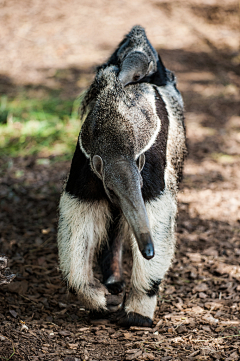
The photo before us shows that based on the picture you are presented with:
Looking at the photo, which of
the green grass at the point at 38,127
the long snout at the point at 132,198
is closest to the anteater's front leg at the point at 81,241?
the long snout at the point at 132,198

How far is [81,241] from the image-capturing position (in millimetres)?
3418

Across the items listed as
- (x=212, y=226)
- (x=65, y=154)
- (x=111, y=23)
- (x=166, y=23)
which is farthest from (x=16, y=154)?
(x=166, y=23)

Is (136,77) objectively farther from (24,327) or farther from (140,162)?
(24,327)

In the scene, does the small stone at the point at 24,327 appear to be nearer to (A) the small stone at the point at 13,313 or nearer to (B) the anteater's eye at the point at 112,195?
(A) the small stone at the point at 13,313

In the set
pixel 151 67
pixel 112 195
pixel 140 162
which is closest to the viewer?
pixel 112 195

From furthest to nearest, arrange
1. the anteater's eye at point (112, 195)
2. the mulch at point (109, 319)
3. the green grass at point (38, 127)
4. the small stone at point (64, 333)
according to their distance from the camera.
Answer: the green grass at point (38, 127)
the small stone at point (64, 333)
the mulch at point (109, 319)
the anteater's eye at point (112, 195)

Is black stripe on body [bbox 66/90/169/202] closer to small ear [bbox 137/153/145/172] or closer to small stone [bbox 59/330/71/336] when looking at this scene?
small ear [bbox 137/153/145/172]

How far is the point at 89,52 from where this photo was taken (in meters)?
12.8

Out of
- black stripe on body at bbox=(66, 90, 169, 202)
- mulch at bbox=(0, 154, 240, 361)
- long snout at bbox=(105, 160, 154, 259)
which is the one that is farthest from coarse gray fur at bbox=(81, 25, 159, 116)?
mulch at bbox=(0, 154, 240, 361)

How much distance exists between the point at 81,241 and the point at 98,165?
92 centimetres

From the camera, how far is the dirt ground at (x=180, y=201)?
333 centimetres

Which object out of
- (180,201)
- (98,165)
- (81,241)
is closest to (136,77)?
(98,165)

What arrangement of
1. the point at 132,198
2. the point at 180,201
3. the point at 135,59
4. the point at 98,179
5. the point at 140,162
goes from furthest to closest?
the point at 180,201
the point at 135,59
the point at 98,179
the point at 140,162
the point at 132,198

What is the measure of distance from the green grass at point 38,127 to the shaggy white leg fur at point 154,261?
13.9 feet
